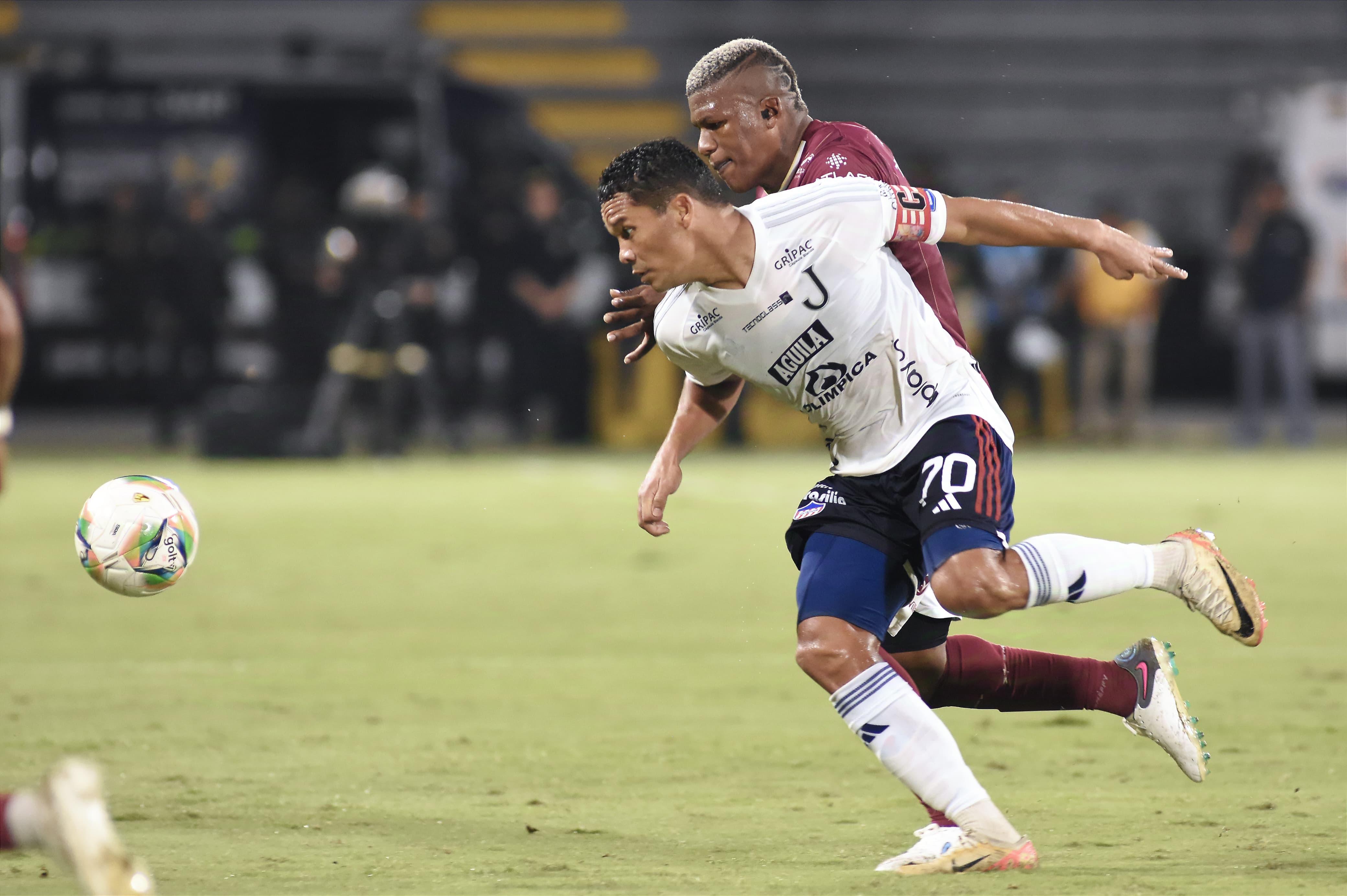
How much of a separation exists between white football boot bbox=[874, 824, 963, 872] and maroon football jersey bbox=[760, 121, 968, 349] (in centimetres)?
129

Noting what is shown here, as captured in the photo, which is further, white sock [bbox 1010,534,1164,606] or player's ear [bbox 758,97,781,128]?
player's ear [bbox 758,97,781,128]

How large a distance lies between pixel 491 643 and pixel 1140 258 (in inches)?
174

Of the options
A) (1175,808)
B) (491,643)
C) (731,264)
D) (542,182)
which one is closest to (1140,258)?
(731,264)

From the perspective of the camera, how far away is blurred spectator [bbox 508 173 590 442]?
1938 centimetres

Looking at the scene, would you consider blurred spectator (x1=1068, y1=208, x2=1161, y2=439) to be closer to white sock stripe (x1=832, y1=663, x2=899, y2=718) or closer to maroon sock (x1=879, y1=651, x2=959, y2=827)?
maroon sock (x1=879, y1=651, x2=959, y2=827)

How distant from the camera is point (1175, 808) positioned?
17.4 ft

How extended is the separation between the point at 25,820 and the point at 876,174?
2775mm

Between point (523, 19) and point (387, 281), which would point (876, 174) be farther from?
point (523, 19)

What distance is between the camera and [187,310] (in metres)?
19.4

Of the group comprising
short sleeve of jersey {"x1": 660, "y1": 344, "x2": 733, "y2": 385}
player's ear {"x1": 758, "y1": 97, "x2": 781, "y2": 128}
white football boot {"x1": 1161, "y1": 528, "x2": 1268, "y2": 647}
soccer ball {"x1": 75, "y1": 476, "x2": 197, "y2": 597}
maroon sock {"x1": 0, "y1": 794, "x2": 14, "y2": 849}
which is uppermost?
player's ear {"x1": 758, "y1": 97, "x2": 781, "y2": 128}

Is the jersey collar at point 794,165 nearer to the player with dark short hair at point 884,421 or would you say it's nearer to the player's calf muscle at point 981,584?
the player with dark short hair at point 884,421

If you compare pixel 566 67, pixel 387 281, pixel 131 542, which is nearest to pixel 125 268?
pixel 387 281

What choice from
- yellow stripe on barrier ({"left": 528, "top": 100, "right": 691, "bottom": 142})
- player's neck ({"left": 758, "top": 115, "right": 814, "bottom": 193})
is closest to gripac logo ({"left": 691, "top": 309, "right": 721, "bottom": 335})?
player's neck ({"left": 758, "top": 115, "right": 814, "bottom": 193})

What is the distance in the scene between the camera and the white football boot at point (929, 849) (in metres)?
4.53
